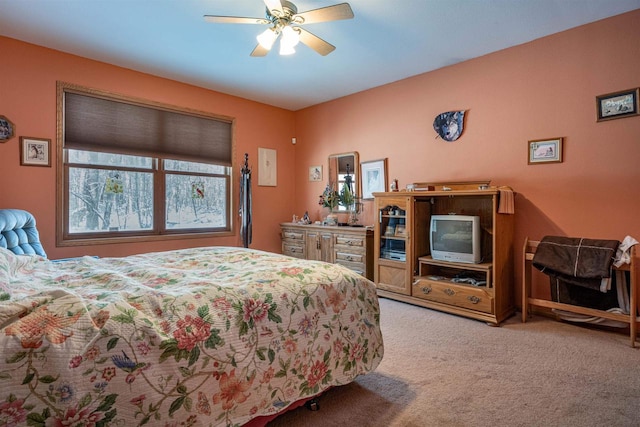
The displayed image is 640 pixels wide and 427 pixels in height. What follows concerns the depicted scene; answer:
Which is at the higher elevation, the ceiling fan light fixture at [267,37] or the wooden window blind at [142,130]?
the ceiling fan light fixture at [267,37]

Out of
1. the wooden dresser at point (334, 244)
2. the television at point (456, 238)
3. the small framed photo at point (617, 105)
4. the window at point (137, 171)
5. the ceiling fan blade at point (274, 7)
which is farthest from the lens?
the wooden dresser at point (334, 244)

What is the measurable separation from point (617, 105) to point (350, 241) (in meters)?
2.90

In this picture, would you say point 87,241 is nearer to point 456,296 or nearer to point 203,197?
point 203,197

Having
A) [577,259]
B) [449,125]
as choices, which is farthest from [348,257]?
[577,259]

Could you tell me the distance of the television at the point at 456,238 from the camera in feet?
10.7

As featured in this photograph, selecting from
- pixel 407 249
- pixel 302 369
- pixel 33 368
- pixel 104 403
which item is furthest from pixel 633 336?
pixel 33 368

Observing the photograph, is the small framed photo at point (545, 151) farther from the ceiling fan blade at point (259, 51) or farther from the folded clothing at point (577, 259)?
the ceiling fan blade at point (259, 51)

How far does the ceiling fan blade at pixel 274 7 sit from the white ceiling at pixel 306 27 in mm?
319

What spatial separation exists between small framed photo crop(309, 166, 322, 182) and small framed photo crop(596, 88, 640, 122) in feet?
11.3

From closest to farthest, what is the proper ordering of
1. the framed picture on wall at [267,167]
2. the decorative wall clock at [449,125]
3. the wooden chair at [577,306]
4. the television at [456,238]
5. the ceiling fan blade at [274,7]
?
the ceiling fan blade at [274,7] < the wooden chair at [577,306] < the television at [456,238] < the decorative wall clock at [449,125] < the framed picture on wall at [267,167]

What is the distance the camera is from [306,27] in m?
3.09

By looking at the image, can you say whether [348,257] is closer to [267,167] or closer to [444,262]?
[444,262]

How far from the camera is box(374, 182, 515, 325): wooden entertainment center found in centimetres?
314

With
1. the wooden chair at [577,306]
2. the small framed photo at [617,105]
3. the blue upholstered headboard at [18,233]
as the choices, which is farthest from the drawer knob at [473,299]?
the blue upholstered headboard at [18,233]
